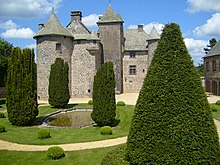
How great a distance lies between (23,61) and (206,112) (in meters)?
14.1

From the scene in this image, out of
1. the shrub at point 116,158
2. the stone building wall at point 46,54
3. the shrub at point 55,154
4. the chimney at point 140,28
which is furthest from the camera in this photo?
the chimney at point 140,28

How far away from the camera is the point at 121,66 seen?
3806cm

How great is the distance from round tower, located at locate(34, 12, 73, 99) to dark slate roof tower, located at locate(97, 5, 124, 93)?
6239 mm

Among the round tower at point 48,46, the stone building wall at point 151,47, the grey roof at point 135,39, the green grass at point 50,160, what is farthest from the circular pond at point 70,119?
the grey roof at point 135,39

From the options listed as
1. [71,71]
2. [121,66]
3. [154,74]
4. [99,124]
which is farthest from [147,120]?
[121,66]

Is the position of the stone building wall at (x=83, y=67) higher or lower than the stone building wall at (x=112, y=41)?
lower

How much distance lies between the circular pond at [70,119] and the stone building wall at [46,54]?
10430 millimetres

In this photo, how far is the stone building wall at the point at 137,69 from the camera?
38.8 metres

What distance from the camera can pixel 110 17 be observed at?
120 ft

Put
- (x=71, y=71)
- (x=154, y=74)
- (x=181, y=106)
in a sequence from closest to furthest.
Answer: (x=181, y=106)
(x=154, y=74)
(x=71, y=71)

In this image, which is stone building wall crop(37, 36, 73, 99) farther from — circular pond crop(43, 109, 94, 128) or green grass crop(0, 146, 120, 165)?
green grass crop(0, 146, 120, 165)

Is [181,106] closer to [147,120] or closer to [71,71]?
[147,120]

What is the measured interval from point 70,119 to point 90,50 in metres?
15.5

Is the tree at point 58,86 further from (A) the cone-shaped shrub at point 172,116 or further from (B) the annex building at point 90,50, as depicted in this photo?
(A) the cone-shaped shrub at point 172,116
